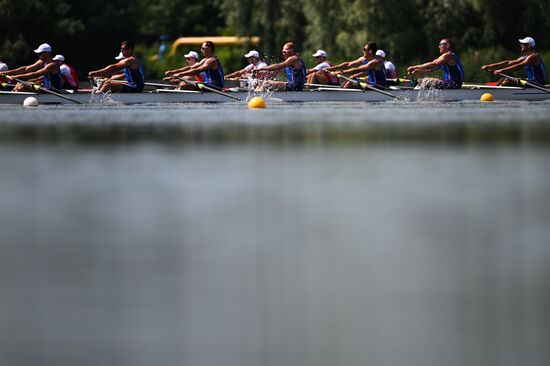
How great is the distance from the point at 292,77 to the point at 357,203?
17354mm

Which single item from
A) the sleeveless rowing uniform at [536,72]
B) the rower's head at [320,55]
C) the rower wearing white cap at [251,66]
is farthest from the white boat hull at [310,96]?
the rower's head at [320,55]

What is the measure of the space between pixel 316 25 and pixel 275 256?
112ft

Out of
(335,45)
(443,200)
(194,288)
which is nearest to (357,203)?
(443,200)

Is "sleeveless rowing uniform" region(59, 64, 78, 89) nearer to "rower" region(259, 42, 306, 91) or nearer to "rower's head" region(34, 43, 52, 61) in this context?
"rower's head" region(34, 43, 52, 61)

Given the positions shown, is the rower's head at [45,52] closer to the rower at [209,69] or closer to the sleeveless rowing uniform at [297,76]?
the rower at [209,69]

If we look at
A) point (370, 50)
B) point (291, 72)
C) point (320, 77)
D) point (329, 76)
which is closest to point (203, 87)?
point (291, 72)

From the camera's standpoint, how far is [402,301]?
5.89 meters

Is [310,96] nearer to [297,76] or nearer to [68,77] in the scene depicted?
[297,76]

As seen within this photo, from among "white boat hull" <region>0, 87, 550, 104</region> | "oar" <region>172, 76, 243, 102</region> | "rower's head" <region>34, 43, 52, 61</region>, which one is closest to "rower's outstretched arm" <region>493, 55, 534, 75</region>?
"white boat hull" <region>0, 87, 550, 104</region>

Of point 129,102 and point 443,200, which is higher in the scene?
point 443,200

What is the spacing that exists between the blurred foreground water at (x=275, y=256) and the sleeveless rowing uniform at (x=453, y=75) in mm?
12128

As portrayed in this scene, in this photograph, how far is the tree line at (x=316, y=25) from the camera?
37688mm

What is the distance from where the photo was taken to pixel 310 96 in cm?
2589

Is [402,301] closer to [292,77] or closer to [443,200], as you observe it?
[443,200]
